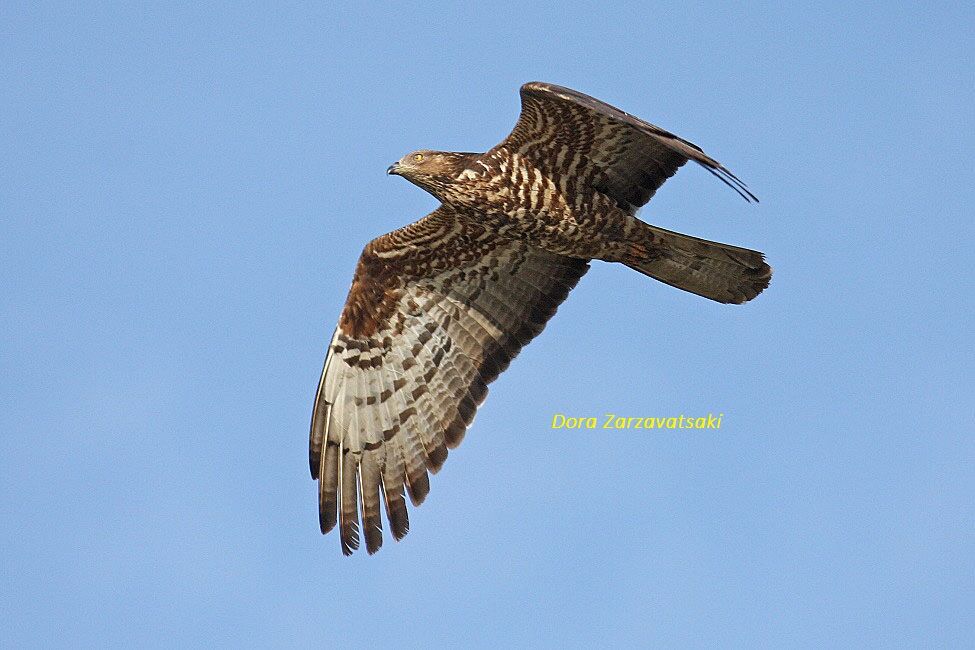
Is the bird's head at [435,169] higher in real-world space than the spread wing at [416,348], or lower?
higher

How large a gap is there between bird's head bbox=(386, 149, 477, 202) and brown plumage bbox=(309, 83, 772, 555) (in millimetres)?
13

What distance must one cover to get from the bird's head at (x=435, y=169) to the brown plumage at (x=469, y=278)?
0.04 ft

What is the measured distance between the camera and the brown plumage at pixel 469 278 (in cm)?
1210

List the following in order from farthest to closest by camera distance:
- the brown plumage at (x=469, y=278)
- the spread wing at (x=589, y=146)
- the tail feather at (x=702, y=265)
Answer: the tail feather at (x=702, y=265) → the brown plumage at (x=469, y=278) → the spread wing at (x=589, y=146)

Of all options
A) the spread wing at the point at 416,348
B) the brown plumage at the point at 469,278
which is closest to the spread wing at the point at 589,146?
the brown plumage at the point at 469,278

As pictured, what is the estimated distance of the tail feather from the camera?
12320 millimetres

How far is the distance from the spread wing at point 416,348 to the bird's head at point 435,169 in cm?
85

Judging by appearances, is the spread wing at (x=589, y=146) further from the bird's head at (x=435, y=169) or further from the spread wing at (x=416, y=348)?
the spread wing at (x=416, y=348)

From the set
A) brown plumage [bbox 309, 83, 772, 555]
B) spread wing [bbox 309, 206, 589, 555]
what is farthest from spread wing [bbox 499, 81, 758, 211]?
spread wing [bbox 309, 206, 589, 555]

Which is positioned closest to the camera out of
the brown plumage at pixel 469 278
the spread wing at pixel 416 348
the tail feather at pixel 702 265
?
the brown plumage at pixel 469 278

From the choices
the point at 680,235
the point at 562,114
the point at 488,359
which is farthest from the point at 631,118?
the point at 488,359

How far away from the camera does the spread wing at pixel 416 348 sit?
13141 mm

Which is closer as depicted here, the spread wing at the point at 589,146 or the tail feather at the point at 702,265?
the spread wing at the point at 589,146

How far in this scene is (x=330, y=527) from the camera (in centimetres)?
1285
